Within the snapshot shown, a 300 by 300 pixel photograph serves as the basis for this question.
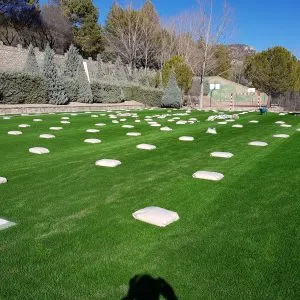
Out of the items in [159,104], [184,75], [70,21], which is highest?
Result: [70,21]

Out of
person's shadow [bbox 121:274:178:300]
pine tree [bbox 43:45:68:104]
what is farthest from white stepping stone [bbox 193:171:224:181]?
pine tree [bbox 43:45:68:104]

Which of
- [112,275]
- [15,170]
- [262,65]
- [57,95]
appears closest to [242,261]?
[112,275]

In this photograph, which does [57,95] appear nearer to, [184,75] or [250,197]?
[184,75]

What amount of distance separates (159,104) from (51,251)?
2178 cm

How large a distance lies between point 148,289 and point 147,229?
65 centimetres

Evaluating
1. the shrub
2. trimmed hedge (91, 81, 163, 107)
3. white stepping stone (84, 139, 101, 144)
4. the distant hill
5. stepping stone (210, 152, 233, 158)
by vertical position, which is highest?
the distant hill

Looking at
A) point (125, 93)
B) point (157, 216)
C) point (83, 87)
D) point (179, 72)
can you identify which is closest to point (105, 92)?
point (83, 87)

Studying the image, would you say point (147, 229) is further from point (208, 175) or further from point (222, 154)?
point (222, 154)

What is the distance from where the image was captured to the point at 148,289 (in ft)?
5.22

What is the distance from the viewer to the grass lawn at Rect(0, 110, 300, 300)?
5.33 ft

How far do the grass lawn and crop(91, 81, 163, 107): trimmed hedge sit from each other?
50.6 feet

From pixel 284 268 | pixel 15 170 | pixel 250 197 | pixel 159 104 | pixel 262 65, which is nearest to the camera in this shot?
pixel 284 268

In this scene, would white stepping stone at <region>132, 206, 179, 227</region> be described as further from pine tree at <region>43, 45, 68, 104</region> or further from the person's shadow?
pine tree at <region>43, 45, 68, 104</region>

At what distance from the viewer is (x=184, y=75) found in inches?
955
